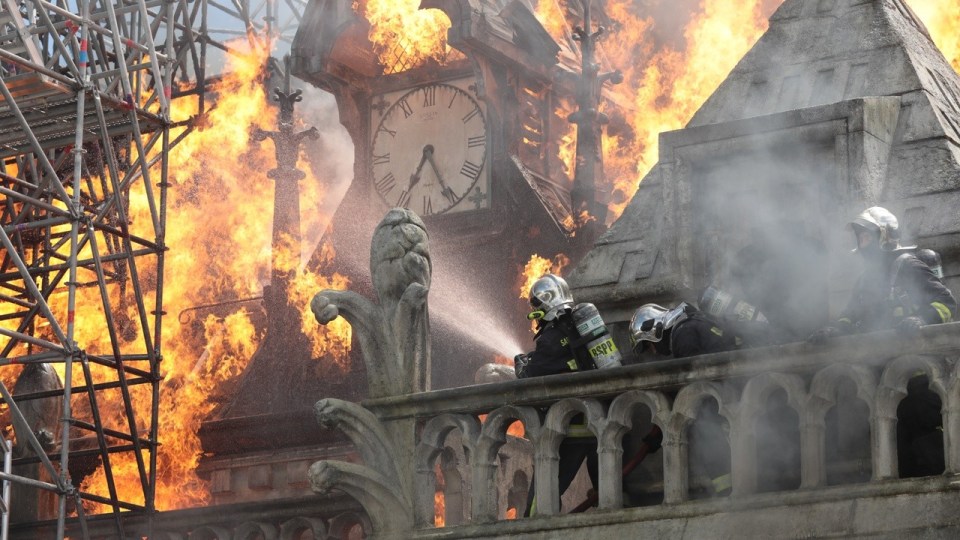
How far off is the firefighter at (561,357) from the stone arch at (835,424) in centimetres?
186

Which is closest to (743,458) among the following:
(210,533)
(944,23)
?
(210,533)

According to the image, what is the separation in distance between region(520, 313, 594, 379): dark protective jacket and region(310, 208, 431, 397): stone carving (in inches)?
33.7

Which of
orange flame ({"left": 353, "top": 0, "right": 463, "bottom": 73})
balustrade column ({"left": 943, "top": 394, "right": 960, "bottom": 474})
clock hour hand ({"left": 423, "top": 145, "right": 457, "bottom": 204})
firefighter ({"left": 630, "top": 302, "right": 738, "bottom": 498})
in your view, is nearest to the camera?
balustrade column ({"left": 943, "top": 394, "right": 960, "bottom": 474})

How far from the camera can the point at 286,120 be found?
29562 mm

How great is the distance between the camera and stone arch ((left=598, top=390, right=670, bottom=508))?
40.7ft

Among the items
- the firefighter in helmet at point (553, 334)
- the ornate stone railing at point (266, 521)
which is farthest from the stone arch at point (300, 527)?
the firefighter in helmet at point (553, 334)

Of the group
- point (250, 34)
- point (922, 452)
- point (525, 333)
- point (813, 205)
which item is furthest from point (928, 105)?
point (250, 34)

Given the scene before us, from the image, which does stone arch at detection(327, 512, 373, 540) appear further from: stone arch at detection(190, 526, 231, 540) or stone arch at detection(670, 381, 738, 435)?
stone arch at detection(670, 381, 738, 435)

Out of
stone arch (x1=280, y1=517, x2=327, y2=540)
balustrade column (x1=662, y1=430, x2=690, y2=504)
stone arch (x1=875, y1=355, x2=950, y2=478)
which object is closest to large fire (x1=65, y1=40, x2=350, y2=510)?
stone arch (x1=280, y1=517, x2=327, y2=540)

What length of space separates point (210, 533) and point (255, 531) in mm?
531

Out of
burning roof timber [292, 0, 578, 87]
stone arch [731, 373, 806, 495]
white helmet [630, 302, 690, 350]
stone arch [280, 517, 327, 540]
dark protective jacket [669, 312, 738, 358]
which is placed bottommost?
stone arch [280, 517, 327, 540]

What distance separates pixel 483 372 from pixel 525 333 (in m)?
9.58

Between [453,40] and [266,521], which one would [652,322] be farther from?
[453,40]

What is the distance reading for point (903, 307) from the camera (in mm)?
11938
